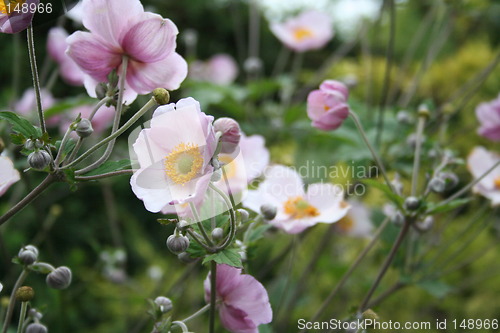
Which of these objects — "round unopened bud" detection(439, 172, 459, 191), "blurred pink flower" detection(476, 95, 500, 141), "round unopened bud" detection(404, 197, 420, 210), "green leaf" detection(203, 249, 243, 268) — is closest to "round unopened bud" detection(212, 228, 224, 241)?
"green leaf" detection(203, 249, 243, 268)

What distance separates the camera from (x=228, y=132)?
0.60 meters

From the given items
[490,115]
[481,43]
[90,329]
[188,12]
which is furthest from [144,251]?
[481,43]

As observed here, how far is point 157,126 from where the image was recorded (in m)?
0.60

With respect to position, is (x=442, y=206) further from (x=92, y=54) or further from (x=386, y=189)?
(x=92, y=54)

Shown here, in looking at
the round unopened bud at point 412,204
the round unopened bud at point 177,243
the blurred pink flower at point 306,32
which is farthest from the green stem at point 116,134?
the blurred pink flower at point 306,32

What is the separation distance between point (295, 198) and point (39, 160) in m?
0.48

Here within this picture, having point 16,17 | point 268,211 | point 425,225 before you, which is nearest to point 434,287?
point 425,225

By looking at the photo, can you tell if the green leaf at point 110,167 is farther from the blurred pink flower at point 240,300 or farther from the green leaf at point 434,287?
the green leaf at point 434,287

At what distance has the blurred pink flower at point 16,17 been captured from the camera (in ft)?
1.92

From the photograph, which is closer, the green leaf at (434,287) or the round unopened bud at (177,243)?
the round unopened bud at (177,243)

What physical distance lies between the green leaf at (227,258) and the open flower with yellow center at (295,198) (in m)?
0.27

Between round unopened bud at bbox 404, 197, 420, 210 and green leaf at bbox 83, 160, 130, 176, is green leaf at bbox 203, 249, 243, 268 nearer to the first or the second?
green leaf at bbox 83, 160, 130, 176

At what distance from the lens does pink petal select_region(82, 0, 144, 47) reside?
2.01 feet

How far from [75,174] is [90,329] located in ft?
6.15
